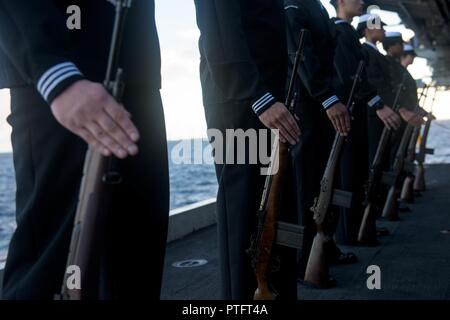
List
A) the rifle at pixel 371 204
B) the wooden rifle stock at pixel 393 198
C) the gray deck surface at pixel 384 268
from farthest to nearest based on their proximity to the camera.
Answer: the wooden rifle stock at pixel 393 198
the rifle at pixel 371 204
the gray deck surface at pixel 384 268

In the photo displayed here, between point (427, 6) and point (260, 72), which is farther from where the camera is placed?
point (427, 6)

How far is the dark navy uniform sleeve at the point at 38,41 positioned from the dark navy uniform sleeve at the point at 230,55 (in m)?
0.89

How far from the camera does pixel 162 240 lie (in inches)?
65.7

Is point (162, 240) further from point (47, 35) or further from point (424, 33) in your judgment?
point (424, 33)

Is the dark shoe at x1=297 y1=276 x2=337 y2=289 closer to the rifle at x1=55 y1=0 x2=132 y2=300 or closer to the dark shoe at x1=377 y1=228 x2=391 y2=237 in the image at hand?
the dark shoe at x1=377 y1=228 x2=391 y2=237

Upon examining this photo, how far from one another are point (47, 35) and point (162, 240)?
0.61 metres

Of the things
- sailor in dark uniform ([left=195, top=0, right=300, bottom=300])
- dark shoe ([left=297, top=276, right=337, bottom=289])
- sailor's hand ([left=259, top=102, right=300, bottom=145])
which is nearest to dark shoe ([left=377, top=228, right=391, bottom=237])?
dark shoe ([left=297, top=276, right=337, bottom=289])

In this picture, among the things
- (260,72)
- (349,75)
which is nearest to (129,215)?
(260,72)

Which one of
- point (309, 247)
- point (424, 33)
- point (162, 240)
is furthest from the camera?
point (424, 33)

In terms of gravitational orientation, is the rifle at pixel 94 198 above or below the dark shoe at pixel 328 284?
above

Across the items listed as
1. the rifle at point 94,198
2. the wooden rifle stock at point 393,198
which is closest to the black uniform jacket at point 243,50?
the rifle at point 94,198

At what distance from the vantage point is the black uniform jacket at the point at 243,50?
7.19 feet

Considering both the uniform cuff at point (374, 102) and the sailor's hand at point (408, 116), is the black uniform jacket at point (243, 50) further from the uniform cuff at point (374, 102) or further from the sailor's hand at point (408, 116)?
the sailor's hand at point (408, 116)
